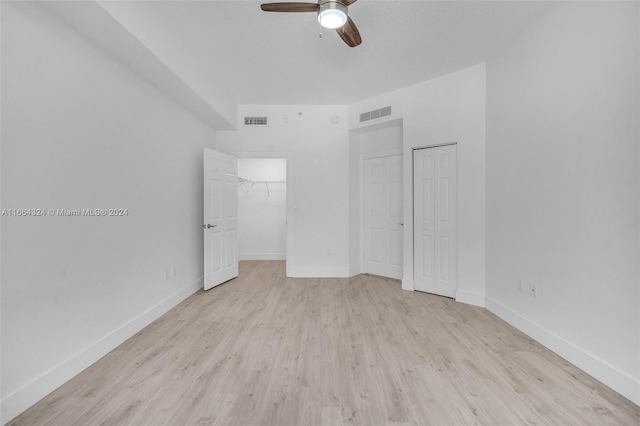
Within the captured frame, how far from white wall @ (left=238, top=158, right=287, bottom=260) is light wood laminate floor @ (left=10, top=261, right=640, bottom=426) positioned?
123 inches

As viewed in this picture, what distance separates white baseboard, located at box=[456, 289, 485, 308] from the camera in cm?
315

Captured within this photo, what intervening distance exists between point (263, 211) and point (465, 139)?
4320 millimetres

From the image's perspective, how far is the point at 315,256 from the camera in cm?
446

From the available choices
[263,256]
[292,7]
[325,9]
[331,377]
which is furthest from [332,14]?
[263,256]

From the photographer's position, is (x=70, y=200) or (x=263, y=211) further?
(x=263, y=211)

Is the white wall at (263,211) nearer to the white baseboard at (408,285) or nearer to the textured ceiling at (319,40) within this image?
the textured ceiling at (319,40)

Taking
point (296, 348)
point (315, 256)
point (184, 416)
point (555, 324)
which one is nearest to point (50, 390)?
point (184, 416)

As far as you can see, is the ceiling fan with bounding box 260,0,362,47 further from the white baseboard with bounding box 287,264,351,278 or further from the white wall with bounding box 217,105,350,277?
the white baseboard with bounding box 287,264,351,278

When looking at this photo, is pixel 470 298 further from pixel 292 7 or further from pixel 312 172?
pixel 292 7

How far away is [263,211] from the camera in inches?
241

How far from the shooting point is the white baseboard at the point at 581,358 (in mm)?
1638

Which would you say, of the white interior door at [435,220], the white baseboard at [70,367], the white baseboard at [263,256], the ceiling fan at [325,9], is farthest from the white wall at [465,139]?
the white baseboard at [263,256]

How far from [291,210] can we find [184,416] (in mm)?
3225

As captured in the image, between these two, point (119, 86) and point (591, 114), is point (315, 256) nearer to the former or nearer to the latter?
point (119, 86)
